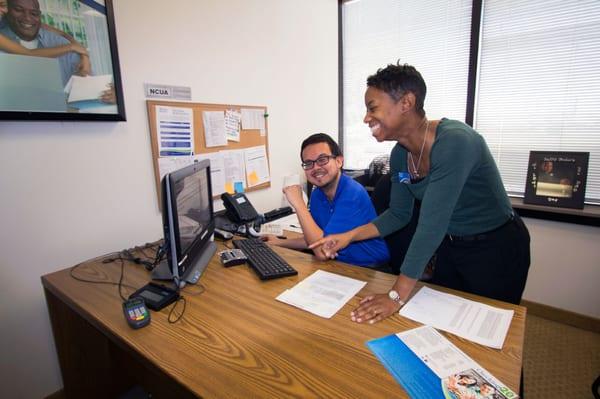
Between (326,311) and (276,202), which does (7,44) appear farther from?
(276,202)

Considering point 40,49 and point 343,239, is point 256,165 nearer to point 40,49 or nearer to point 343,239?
point 343,239

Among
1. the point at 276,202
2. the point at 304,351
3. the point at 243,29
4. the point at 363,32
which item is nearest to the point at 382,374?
the point at 304,351

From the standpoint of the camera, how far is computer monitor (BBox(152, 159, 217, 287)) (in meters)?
1.06

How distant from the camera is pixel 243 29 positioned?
7.29 ft

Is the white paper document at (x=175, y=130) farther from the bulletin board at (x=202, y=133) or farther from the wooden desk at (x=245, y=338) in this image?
the wooden desk at (x=245, y=338)

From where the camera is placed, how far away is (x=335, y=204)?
157 cm

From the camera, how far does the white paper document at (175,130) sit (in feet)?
5.87

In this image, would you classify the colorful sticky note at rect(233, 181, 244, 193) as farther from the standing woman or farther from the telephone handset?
the standing woman

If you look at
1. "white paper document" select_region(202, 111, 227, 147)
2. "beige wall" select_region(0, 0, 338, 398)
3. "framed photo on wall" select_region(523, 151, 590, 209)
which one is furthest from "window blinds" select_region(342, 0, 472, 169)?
"white paper document" select_region(202, 111, 227, 147)

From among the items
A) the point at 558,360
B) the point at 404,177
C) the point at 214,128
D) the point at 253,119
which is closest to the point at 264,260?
the point at 404,177

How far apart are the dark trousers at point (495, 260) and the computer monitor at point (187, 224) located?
1.05 m

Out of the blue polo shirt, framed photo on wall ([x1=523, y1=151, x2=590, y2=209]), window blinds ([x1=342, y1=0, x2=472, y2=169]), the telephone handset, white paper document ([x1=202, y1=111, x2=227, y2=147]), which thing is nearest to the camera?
the blue polo shirt

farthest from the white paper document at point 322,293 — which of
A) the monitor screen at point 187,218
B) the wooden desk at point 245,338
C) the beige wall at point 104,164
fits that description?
the beige wall at point 104,164

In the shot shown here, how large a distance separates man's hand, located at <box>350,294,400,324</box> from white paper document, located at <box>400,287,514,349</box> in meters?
0.04
